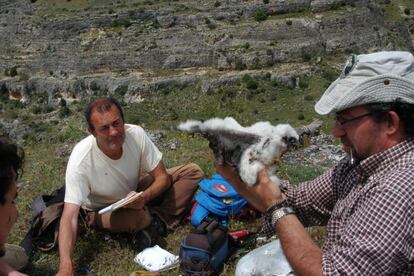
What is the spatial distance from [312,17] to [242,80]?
11.5 metres

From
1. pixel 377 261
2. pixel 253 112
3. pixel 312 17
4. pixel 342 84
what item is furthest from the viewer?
pixel 312 17

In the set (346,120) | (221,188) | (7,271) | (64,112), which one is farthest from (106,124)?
(64,112)

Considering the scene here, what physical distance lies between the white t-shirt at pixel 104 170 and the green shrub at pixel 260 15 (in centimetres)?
4635

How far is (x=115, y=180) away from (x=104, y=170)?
156 millimetres

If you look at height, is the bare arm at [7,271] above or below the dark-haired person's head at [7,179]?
below

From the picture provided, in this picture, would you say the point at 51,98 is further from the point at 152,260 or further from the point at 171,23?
the point at 152,260

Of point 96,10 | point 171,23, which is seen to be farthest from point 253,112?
point 96,10

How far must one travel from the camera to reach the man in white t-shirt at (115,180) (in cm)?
473

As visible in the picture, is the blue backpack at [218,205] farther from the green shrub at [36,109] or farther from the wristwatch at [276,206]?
the green shrub at [36,109]

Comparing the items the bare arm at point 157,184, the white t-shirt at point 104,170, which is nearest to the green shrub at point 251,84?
the bare arm at point 157,184

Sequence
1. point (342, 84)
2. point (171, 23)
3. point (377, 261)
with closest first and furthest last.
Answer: point (377, 261)
point (342, 84)
point (171, 23)

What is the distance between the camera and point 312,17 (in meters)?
48.6

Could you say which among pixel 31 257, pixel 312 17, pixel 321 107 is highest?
pixel 321 107

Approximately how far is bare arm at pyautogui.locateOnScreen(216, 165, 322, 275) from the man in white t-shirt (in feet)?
6.59
